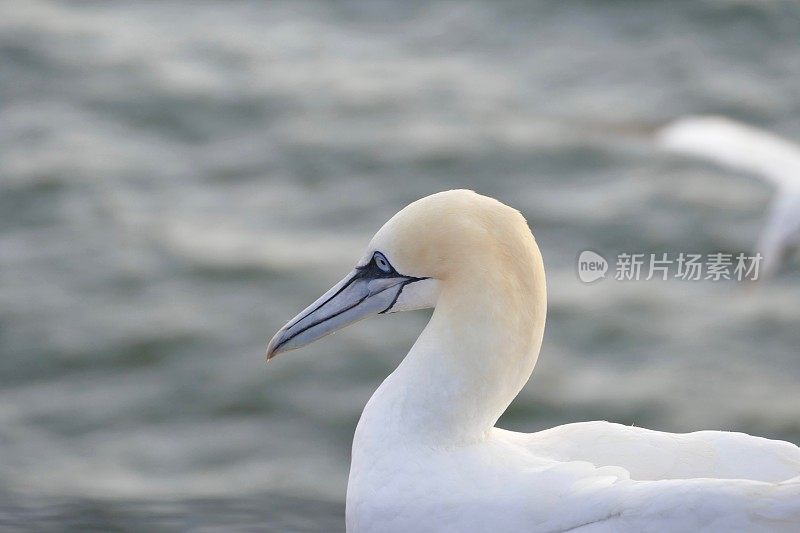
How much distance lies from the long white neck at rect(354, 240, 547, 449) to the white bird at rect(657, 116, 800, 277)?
285 centimetres

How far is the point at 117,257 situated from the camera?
29.2ft

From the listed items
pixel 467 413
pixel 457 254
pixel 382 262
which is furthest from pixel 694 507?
pixel 382 262

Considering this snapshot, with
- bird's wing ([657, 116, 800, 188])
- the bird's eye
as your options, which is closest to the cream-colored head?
the bird's eye

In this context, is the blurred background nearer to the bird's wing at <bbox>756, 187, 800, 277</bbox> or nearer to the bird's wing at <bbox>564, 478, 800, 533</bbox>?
the bird's wing at <bbox>756, 187, 800, 277</bbox>

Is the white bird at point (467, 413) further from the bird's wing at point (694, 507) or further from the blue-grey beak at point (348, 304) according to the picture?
the bird's wing at point (694, 507)

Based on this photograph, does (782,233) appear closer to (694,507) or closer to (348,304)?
(348,304)

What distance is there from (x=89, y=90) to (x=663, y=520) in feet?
23.5

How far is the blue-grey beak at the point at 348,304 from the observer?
184 inches

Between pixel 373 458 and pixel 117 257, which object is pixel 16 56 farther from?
pixel 373 458

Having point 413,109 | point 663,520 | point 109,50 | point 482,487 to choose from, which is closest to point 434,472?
point 482,487

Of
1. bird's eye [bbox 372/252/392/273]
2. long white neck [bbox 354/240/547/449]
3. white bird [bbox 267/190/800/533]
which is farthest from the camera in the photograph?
bird's eye [bbox 372/252/392/273]

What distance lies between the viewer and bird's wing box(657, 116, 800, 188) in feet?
25.6

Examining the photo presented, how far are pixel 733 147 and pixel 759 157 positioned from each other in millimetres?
241

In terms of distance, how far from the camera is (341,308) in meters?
4.75
